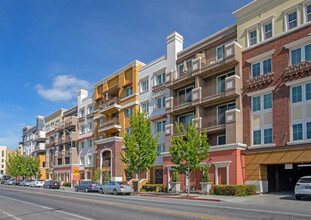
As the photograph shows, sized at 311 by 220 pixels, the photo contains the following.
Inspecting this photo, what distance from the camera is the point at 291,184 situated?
28.6 metres

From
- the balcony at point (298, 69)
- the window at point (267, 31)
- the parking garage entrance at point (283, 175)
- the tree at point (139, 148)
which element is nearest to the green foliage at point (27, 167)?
the tree at point (139, 148)

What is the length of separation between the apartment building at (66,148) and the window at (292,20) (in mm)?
40299

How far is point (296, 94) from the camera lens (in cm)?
2303

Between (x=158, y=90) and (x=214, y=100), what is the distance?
9795 mm

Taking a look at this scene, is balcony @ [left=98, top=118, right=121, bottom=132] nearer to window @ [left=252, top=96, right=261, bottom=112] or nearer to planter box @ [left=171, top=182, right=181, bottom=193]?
planter box @ [left=171, top=182, right=181, bottom=193]

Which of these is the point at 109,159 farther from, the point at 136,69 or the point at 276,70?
the point at 276,70

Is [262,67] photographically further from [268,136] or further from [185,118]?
[185,118]

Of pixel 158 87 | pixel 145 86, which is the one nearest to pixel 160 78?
pixel 158 87

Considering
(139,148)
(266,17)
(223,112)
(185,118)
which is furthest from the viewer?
(185,118)

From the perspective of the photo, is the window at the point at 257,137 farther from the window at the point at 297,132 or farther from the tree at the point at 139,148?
the tree at the point at 139,148

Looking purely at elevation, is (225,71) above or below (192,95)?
above

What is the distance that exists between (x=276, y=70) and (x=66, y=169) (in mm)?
44223

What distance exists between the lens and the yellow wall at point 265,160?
70.9ft

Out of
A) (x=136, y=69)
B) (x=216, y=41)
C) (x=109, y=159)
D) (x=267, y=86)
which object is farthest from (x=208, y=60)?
(x=109, y=159)
